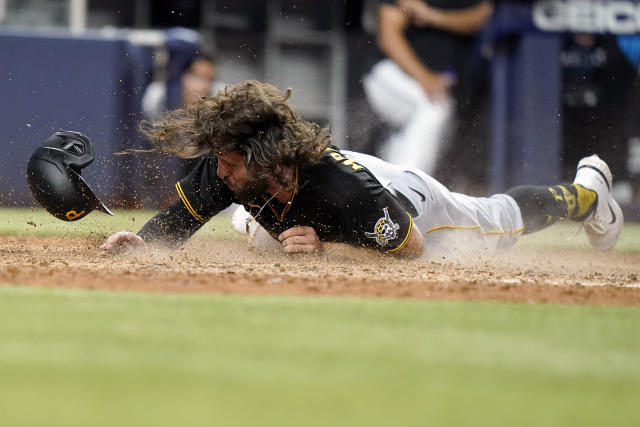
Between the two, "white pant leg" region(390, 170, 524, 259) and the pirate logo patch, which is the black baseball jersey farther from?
"white pant leg" region(390, 170, 524, 259)

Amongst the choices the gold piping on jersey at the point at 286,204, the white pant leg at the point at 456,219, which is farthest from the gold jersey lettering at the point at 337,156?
the white pant leg at the point at 456,219

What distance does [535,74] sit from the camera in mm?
10289

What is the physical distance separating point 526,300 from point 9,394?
2.11 metres

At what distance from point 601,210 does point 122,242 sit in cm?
309

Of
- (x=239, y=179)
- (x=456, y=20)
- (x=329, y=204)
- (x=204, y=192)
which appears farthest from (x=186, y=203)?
(x=456, y=20)

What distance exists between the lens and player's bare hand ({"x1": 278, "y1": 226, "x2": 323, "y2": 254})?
402 centimetres

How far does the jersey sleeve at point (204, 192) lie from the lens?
4.18 m

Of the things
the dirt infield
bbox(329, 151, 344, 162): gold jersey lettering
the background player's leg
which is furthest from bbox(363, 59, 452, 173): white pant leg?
bbox(329, 151, 344, 162): gold jersey lettering

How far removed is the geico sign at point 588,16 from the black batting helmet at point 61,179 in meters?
7.36

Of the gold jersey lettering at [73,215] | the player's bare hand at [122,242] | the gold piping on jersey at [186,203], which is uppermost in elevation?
the gold piping on jersey at [186,203]

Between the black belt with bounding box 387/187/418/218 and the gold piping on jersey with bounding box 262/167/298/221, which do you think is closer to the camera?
the gold piping on jersey with bounding box 262/167/298/221

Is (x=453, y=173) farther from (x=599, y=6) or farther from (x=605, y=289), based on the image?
(x=605, y=289)

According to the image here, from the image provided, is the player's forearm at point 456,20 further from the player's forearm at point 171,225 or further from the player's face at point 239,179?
the player's face at point 239,179

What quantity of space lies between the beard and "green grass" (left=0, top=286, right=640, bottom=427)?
1.15 metres
